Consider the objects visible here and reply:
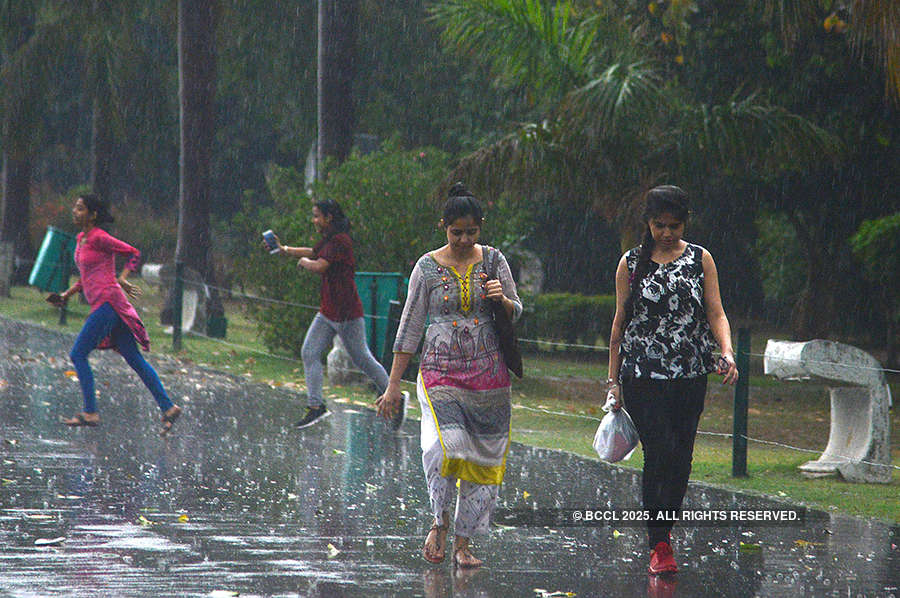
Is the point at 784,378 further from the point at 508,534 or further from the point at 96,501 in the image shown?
the point at 96,501

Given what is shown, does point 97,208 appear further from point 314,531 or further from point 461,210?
point 461,210

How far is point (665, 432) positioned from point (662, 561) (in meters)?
0.61

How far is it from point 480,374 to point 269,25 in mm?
30432

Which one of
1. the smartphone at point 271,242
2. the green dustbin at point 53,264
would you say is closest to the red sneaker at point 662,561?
the smartphone at point 271,242

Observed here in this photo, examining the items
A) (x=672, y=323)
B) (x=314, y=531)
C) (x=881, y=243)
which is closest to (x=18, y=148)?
(x=881, y=243)

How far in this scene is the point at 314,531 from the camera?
7352mm

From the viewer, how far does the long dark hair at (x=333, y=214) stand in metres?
11.5

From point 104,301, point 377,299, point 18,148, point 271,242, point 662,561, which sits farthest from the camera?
point 18,148

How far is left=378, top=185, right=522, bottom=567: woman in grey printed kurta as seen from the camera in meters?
6.52

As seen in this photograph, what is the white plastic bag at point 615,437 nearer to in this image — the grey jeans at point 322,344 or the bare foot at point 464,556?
the bare foot at point 464,556

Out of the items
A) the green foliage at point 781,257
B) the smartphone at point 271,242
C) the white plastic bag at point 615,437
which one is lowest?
the white plastic bag at point 615,437

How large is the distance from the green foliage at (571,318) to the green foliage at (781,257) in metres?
4.06

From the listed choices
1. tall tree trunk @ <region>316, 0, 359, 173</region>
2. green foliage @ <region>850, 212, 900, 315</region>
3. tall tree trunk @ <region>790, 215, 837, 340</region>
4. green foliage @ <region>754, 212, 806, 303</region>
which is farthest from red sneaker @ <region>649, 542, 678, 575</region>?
green foliage @ <region>754, 212, 806, 303</region>

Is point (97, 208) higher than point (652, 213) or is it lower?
higher
